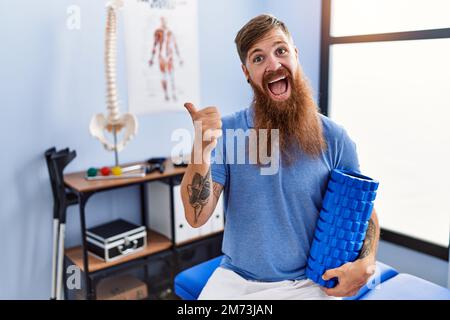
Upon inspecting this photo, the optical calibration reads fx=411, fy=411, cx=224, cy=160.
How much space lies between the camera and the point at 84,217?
1824 millimetres

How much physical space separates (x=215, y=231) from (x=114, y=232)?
55 centimetres

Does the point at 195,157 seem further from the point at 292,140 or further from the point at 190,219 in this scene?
the point at 292,140

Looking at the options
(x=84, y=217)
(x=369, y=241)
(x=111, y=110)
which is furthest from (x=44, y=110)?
(x=369, y=241)

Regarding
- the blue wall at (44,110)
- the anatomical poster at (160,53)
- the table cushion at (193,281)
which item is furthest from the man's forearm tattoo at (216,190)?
the anatomical poster at (160,53)

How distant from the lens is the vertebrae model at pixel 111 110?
1855 millimetres

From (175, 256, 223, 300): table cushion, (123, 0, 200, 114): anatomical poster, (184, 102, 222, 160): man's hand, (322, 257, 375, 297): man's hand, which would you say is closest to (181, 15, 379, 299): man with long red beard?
(322, 257, 375, 297): man's hand

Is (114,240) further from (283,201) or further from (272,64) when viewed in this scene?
(272,64)

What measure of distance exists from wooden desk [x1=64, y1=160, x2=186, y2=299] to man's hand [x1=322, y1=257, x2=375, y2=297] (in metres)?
1.10

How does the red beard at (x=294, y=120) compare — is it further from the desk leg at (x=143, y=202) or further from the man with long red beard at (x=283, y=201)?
the desk leg at (x=143, y=202)

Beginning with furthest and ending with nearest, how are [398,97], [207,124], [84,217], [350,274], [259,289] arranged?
[398,97], [84,217], [259,289], [350,274], [207,124]

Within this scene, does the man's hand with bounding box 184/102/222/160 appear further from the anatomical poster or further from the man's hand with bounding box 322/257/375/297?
the anatomical poster

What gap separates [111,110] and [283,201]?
A: 1.11 metres

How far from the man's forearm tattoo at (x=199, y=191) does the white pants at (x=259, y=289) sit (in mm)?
267
